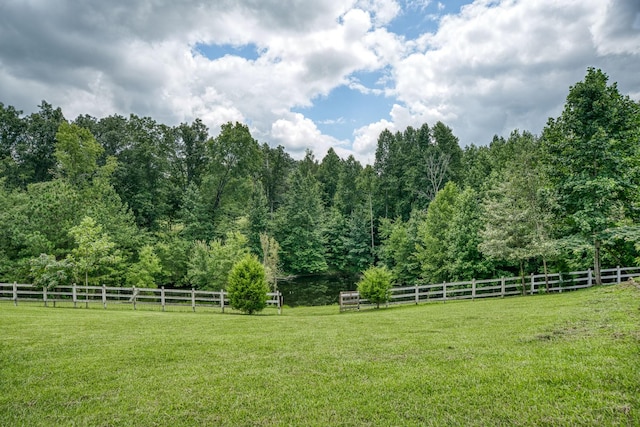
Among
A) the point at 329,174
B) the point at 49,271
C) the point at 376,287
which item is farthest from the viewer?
the point at 329,174

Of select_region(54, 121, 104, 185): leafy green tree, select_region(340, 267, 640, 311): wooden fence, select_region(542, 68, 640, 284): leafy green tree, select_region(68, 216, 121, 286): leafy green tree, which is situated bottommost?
select_region(340, 267, 640, 311): wooden fence

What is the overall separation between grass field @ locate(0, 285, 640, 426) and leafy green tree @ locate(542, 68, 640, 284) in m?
11.6

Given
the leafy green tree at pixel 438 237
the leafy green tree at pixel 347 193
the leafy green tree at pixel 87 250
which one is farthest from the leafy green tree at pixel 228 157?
the leafy green tree at pixel 438 237

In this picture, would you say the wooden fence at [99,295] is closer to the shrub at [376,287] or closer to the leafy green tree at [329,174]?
the shrub at [376,287]

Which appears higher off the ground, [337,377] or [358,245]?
[337,377]

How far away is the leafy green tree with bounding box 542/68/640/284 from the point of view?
18375 millimetres

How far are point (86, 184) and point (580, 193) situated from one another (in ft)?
131

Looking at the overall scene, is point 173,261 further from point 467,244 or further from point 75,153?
point 467,244

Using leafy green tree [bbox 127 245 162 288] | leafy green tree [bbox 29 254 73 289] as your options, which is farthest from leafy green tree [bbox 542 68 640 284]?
leafy green tree [bbox 29 254 73 289]

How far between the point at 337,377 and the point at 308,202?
45.7m

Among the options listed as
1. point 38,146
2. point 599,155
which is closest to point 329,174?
point 38,146

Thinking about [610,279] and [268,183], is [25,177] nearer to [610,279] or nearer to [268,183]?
[268,183]

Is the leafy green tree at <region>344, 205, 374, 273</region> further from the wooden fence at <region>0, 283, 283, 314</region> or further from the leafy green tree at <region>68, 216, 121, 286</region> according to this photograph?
the leafy green tree at <region>68, 216, 121, 286</region>

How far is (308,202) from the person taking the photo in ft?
168
